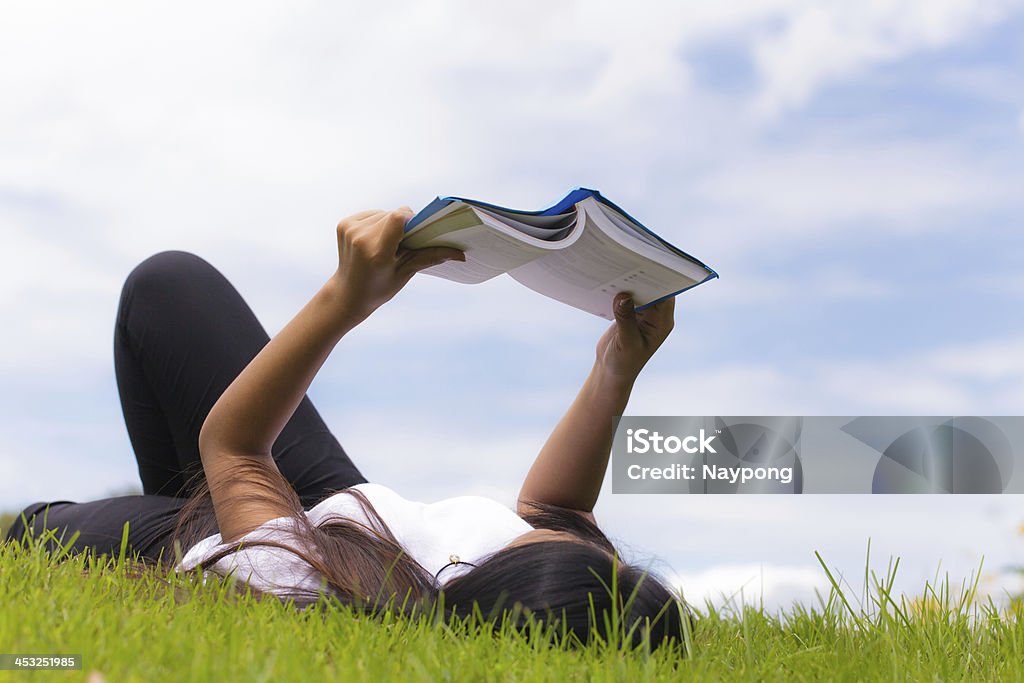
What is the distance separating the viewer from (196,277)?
289cm

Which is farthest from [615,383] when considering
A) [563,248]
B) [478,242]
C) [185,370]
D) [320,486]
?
[185,370]

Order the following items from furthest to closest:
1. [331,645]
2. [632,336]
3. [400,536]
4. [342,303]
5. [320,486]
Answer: [320,486] → [632,336] → [400,536] → [342,303] → [331,645]

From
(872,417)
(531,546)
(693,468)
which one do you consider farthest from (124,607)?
(872,417)

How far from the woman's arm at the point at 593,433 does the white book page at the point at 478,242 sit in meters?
0.70

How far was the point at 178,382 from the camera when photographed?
2.82 m

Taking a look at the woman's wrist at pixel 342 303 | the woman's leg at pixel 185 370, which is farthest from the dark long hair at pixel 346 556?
the woman's leg at pixel 185 370

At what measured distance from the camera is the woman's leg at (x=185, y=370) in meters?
2.81

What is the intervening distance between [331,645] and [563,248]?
101cm

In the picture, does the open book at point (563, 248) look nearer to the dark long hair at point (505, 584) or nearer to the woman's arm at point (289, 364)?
the woman's arm at point (289, 364)

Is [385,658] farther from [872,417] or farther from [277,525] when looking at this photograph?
[872,417]

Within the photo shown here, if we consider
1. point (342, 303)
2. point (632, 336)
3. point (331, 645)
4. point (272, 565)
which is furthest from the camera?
point (632, 336)

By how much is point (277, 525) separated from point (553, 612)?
2.29 ft

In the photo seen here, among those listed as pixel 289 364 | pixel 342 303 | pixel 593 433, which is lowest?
pixel 593 433

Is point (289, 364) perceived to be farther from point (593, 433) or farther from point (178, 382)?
point (593, 433)
